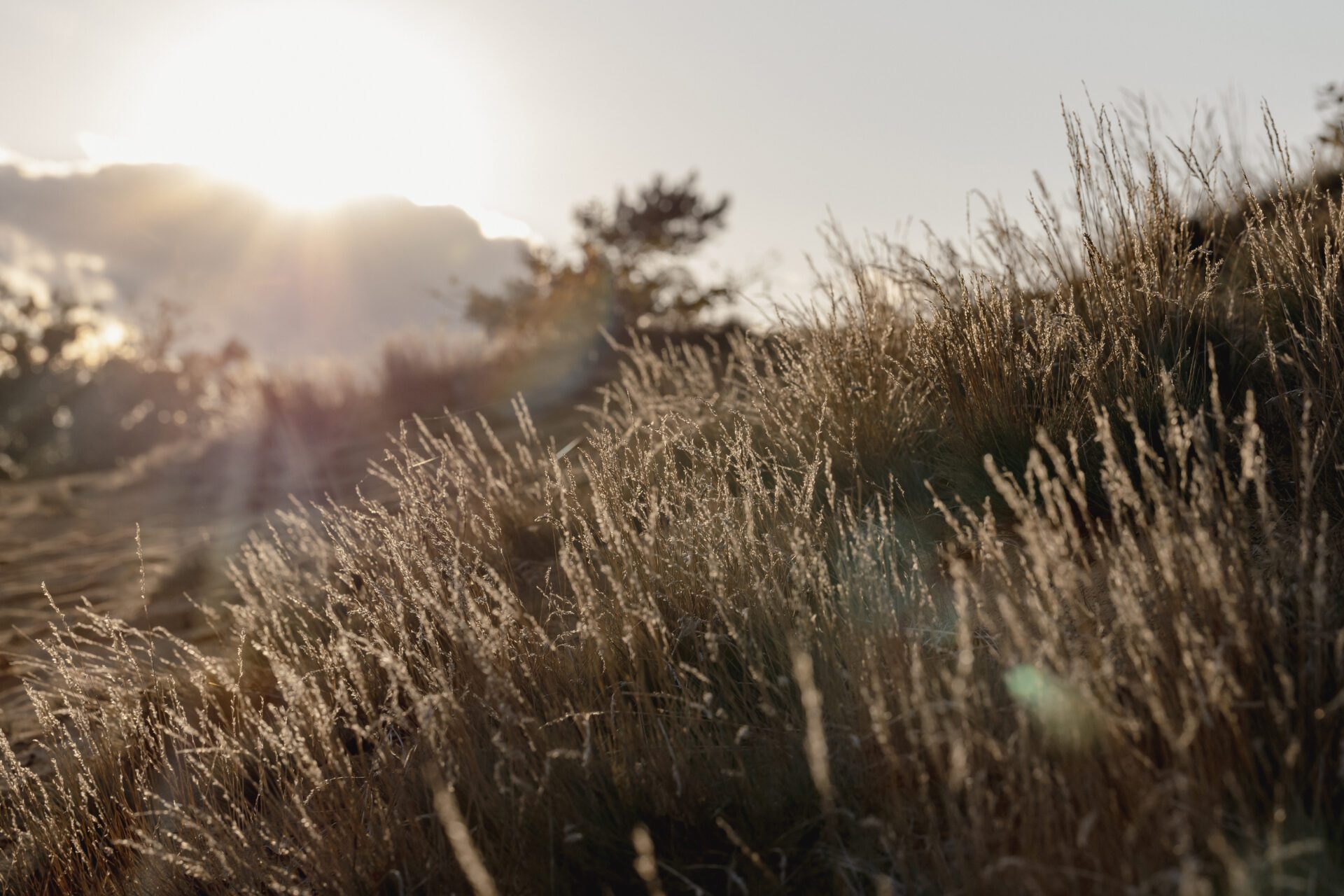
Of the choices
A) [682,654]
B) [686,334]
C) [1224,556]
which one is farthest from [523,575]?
[686,334]

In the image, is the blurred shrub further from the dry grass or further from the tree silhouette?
the dry grass

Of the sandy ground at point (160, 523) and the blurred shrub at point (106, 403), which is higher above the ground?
the blurred shrub at point (106, 403)

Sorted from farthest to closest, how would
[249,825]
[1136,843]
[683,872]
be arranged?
[249,825] → [683,872] → [1136,843]

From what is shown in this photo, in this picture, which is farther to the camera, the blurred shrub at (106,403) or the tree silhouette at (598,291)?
the blurred shrub at (106,403)

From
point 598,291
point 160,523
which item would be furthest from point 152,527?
point 598,291

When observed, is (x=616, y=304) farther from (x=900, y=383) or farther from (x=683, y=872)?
(x=683, y=872)

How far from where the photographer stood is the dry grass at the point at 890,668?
146cm

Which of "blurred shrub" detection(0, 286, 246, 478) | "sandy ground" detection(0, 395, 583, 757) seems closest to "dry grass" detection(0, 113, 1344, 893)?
"sandy ground" detection(0, 395, 583, 757)

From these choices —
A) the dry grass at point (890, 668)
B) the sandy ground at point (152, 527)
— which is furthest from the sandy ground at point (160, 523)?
the dry grass at point (890, 668)

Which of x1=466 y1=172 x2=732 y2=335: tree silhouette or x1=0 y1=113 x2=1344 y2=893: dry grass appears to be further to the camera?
x1=466 y1=172 x2=732 y2=335: tree silhouette

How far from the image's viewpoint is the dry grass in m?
1.46

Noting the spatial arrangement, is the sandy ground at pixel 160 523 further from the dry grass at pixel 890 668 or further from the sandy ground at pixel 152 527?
the dry grass at pixel 890 668

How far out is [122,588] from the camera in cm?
567

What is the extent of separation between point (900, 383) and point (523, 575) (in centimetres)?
182
